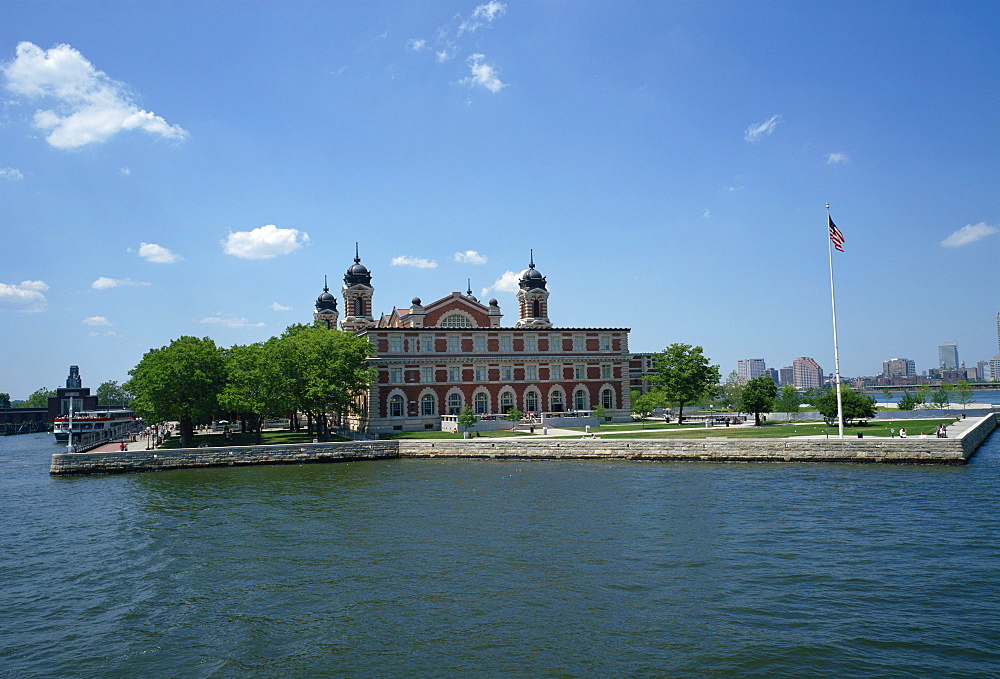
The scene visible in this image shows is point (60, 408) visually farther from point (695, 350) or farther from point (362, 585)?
point (362, 585)

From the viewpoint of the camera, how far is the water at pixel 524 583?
15.5m

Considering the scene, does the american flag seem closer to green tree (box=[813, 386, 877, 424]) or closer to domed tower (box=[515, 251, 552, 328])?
green tree (box=[813, 386, 877, 424])

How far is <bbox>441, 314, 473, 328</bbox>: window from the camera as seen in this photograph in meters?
77.6

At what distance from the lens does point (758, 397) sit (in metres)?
63.8

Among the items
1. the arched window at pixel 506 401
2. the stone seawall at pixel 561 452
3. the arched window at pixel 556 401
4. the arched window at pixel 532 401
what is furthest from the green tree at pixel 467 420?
the arched window at pixel 556 401

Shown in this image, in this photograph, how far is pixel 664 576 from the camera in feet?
67.5

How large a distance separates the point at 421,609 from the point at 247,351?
54819mm

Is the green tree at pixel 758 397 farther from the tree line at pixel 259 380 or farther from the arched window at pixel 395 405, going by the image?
the tree line at pixel 259 380

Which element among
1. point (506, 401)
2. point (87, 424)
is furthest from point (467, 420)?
point (87, 424)

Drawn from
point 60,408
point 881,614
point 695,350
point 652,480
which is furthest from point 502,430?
point 60,408

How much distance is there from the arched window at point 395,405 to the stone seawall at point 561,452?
1339 centimetres

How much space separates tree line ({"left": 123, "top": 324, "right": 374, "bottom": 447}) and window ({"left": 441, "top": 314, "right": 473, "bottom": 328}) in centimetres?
1284

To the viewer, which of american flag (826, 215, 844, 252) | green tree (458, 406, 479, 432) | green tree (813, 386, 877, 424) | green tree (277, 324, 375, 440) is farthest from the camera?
green tree (277, 324, 375, 440)

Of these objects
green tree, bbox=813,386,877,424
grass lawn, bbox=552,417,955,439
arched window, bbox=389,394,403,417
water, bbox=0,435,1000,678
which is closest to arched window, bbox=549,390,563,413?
arched window, bbox=389,394,403,417
